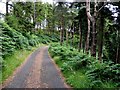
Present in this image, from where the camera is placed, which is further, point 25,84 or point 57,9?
point 57,9

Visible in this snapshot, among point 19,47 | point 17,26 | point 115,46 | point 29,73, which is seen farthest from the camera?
point 17,26

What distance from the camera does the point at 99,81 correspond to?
38.9ft

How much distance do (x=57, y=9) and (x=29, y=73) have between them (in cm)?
2686

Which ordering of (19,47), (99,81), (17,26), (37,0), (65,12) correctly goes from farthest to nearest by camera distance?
(37,0)
(65,12)
(17,26)
(19,47)
(99,81)

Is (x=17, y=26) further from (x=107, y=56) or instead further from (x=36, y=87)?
(x=36, y=87)

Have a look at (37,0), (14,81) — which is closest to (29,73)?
(14,81)

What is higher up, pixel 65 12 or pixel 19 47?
pixel 65 12

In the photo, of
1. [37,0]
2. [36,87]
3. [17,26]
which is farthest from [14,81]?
[37,0]

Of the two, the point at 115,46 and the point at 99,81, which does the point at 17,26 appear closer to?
the point at 115,46

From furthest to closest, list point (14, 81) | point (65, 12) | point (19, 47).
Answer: point (65, 12) < point (19, 47) < point (14, 81)

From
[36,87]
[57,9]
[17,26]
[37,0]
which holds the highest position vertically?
[37,0]

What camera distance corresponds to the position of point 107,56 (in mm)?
30719

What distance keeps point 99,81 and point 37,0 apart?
209 feet

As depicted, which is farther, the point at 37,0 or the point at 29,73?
the point at 37,0
